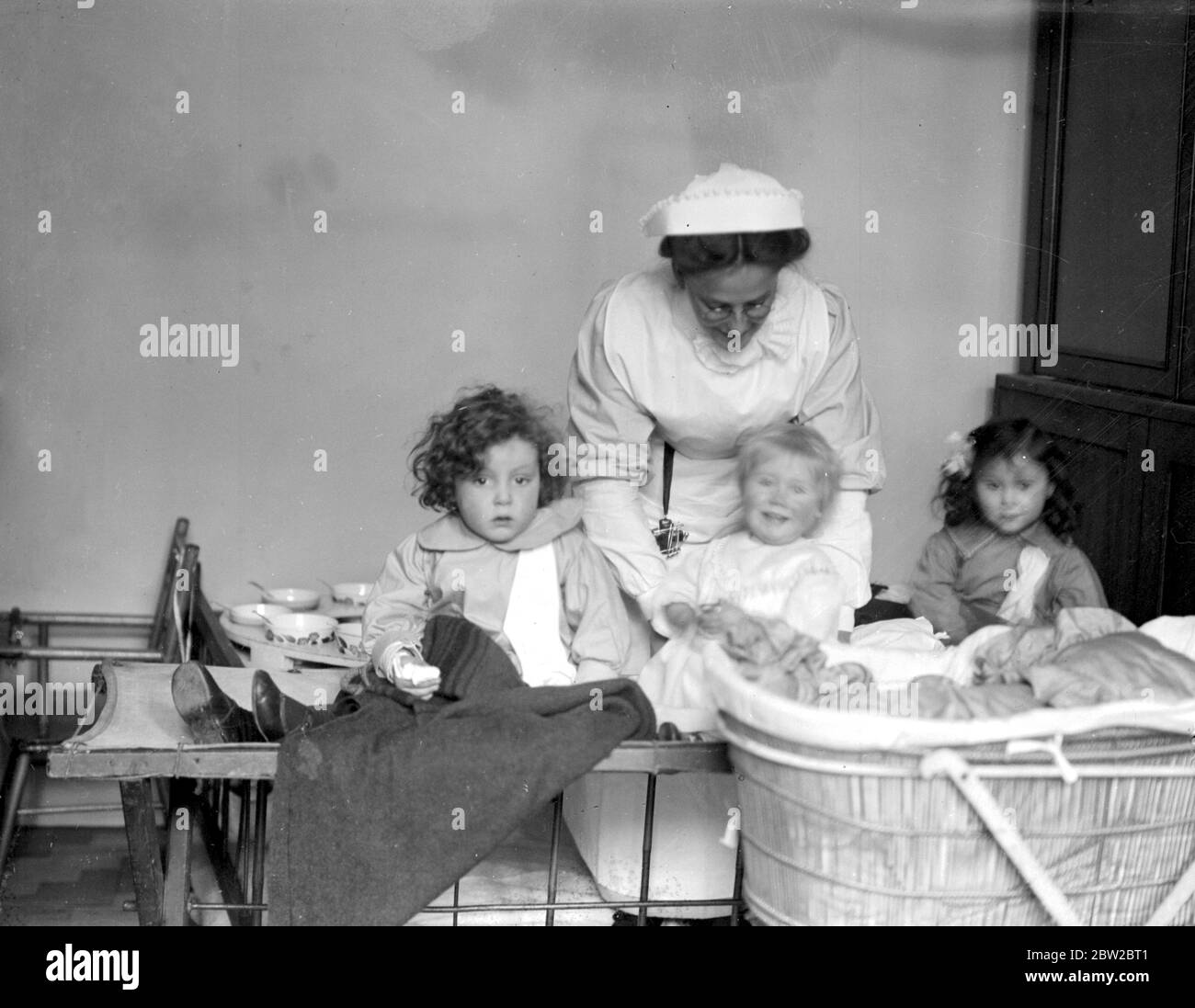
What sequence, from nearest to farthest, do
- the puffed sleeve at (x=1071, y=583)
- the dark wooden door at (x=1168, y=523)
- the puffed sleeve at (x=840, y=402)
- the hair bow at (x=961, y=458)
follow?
the puffed sleeve at (x=840, y=402) → the puffed sleeve at (x=1071, y=583) → the hair bow at (x=961, y=458) → the dark wooden door at (x=1168, y=523)

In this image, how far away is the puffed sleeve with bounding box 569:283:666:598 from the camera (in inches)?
80.8

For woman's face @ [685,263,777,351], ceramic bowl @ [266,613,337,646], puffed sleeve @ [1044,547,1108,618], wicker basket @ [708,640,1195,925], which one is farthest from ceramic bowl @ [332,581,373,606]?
wicker basket @ [708,640,1195,925]

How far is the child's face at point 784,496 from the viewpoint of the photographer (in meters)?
2.00

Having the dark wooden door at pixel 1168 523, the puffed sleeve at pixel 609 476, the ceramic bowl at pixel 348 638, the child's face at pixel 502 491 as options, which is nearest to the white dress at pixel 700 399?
the puffed sleeve at pixel 609 476

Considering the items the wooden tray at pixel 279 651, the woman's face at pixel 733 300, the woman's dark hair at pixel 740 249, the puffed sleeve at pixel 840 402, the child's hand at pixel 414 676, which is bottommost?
the wooden tray at pixel 279 651

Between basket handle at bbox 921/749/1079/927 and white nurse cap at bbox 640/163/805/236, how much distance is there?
2.59ft

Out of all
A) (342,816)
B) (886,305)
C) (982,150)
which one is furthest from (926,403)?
(342,816)

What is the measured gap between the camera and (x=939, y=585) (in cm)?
241

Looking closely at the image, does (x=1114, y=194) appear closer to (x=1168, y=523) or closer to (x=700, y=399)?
(x=1168, y=523)

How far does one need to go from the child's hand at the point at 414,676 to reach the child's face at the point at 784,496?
1.72 ft

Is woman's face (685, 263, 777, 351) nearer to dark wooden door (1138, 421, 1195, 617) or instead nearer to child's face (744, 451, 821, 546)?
child's face (744, 451, 821, 546)

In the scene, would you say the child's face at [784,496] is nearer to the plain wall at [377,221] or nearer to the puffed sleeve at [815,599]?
the puffed sleeve at [815,599]

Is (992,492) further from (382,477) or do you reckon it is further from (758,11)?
(382,477)
